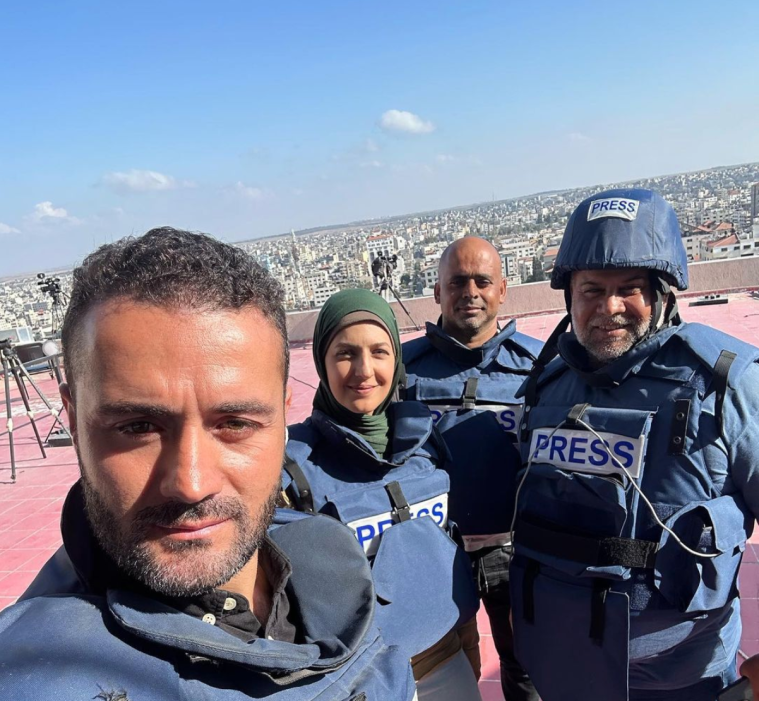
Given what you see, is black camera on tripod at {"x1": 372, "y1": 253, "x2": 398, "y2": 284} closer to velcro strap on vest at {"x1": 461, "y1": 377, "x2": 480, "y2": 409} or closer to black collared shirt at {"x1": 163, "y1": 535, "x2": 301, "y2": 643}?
velcro strap on vest at {"x1": 461, "y1": 377, "x2": 480, "y2": 409}

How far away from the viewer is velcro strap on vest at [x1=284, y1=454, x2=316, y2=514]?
148 centimetres

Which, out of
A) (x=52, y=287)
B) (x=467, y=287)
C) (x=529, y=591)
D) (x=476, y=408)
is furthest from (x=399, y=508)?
(x=52, y=287)

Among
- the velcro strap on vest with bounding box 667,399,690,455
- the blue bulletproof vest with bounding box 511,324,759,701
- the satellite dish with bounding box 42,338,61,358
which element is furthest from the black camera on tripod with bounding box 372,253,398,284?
the velcro strap on vest with bounding box 667,399,690,455

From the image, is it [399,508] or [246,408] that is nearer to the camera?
[246,408]

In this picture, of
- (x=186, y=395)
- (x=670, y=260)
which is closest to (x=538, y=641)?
(x=670, y=260)

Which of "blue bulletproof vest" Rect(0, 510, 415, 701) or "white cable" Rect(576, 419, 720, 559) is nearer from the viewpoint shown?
"blue bulletproof vest" Rect(0, 510, 415, 701)

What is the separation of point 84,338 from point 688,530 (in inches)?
56.5

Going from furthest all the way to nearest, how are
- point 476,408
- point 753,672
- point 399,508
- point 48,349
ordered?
point 48,349
point 476,408
point 399,508
point 753,672

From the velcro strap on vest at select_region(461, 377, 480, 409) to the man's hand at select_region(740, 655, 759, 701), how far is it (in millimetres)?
1117

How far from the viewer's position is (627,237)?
158 centimetres

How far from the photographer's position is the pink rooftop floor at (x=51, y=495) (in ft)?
8.39

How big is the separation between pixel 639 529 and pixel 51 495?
5536 mm

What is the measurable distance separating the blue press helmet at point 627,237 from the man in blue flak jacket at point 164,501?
1155mm

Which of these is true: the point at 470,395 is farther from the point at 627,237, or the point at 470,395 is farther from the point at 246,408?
the point at 246,408
